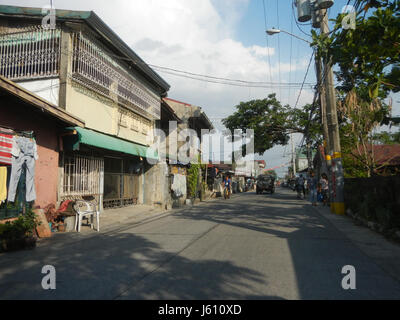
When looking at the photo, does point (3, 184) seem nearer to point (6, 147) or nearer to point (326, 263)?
point (6, 147)

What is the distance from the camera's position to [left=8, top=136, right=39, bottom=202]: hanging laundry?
24.0 feet

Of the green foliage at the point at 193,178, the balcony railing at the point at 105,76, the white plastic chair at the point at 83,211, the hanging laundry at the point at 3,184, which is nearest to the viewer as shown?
the hanging laundry at the point at 3,184

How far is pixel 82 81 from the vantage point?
427 inches

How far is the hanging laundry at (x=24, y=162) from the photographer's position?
7.32m

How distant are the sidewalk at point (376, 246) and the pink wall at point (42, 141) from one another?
8627mm

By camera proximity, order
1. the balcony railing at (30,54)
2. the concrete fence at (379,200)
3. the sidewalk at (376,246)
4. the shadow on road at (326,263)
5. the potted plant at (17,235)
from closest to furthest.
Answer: the shadow on road at (326,263) → the sidewalk at (376,246) → the potted plant at (17,235) → the concrete fence at (379,200) → the balcony railing at (30,54)

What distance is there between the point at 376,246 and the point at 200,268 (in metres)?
4.34

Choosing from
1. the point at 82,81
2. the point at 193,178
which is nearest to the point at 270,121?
the point at 193,178

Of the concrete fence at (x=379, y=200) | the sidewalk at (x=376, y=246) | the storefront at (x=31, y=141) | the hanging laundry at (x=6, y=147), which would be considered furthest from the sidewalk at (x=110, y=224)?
the concrete fence at (x=379, y=200)

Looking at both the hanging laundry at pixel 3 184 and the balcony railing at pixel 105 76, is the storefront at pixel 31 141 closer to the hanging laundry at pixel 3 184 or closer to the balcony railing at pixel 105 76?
the hanging laundry at pixel 3 184

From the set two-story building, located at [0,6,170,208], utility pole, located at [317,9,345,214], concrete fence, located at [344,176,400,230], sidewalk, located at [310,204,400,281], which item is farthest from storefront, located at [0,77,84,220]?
utility pole, located at [317,9,345,214]

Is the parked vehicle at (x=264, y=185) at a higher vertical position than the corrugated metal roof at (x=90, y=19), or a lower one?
lower

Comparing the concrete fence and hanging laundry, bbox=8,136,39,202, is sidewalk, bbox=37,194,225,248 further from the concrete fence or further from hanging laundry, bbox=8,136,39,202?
the concrete fence
